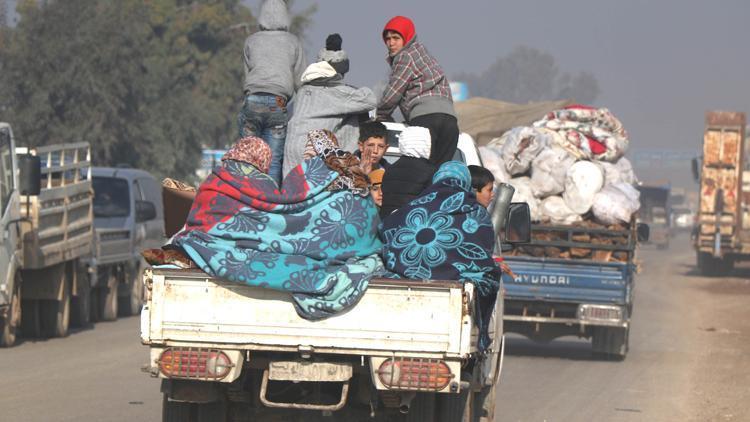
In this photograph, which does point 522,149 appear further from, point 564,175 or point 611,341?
point 611,341

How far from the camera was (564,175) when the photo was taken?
16.4m

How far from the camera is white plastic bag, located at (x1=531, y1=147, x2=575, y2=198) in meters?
16.4

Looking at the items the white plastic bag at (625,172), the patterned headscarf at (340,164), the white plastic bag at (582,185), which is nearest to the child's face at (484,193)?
the patterned headscarf at (340,164)

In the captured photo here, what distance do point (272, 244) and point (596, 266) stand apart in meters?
9.36

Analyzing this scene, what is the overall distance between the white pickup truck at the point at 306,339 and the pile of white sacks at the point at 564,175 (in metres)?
9.22

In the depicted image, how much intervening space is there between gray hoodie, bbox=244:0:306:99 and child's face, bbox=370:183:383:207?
1.79 meters

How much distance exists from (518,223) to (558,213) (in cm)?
736

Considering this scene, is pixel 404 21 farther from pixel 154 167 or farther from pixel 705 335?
A: pixel 154 167

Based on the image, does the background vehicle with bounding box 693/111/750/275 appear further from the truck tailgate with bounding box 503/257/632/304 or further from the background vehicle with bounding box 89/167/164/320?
the truck tailgate with bounding box 503/257/632/304

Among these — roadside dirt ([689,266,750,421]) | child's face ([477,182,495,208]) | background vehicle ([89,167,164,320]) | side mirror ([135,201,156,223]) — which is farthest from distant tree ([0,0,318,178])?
child's face ([477,182,495,208])

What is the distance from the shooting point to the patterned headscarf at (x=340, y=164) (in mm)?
7527

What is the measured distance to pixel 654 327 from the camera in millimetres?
23188

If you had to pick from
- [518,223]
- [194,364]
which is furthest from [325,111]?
[194,364]

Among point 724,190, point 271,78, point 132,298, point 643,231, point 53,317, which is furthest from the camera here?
point 724,190
